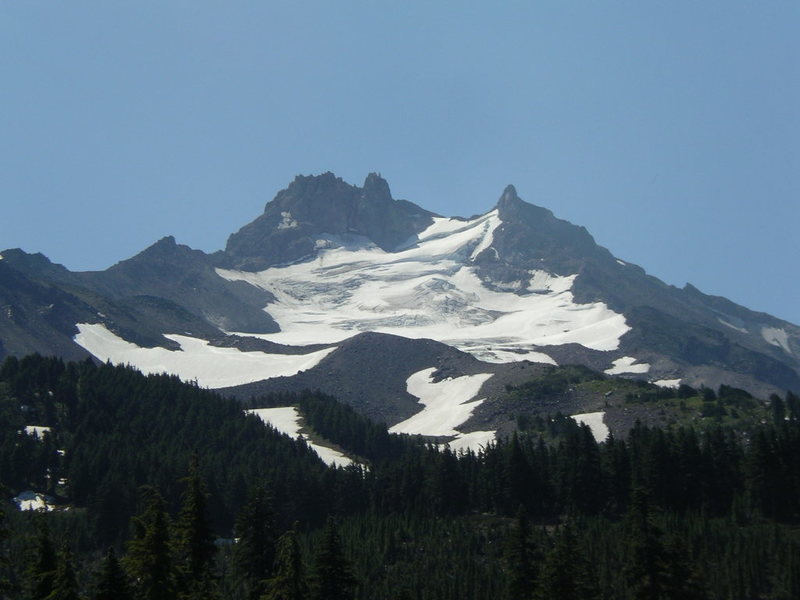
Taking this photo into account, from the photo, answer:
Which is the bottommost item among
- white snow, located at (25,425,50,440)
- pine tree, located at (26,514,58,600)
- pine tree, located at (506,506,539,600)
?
pine tree, located at (506,506,539,600)

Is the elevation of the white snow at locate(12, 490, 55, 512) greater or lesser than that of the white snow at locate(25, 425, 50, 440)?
lesser

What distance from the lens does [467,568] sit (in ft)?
327

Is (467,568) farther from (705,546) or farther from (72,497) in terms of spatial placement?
(72,497)

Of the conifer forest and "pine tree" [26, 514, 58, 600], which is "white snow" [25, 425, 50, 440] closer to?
the conifer forest

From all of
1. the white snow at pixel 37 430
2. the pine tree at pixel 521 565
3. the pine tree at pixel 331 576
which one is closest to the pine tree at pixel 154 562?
the pine tree at pixel 331 576

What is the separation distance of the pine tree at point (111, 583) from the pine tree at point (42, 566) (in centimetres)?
193

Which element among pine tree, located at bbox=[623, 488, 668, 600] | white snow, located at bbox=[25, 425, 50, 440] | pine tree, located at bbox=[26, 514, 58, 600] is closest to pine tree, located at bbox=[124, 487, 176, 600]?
pine tree, located at bbox=[26, 514, 58, 600]

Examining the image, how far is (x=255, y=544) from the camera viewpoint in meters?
53.0

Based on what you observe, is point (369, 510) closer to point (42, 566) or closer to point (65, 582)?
point (42, 566)

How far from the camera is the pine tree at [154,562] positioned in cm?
4084

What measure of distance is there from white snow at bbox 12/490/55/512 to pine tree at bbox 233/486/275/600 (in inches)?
3647

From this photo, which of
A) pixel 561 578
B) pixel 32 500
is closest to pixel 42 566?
pixel 561 578

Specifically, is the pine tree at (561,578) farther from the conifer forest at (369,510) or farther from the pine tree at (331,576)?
the pine tree at (331,576)

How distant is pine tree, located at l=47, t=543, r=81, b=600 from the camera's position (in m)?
37.5
